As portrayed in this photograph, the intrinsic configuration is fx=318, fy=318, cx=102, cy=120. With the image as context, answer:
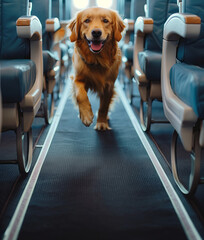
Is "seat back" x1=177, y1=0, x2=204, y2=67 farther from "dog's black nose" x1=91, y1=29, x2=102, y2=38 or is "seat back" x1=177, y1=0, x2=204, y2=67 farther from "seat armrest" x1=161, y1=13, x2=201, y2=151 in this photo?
"dog's black nose" x1=91, y1=29, x2=102, y2=38

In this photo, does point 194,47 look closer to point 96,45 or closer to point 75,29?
point 96,45

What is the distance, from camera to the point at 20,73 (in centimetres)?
166

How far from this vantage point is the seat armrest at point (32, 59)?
1900 millimetres

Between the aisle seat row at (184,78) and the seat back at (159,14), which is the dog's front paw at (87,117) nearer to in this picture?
the aisle seat row at (184,78)

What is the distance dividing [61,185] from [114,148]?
79 cm

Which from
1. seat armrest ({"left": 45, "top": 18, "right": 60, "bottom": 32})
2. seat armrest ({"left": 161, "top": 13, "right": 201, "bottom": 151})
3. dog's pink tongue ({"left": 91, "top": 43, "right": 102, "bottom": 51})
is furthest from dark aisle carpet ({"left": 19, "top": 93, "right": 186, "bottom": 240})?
seat armrest ({"left": 45, "top": 18, "right": 60, "bottom": 32})

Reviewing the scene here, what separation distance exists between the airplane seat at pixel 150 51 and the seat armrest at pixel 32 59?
3.03 ft

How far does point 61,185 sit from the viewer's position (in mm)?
1991

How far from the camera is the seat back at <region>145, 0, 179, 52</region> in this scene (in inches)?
125

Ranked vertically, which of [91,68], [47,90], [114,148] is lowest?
[114,148]

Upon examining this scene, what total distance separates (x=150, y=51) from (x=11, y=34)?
138 cm

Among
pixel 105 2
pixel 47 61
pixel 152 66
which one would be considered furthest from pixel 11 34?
pixel 105 2

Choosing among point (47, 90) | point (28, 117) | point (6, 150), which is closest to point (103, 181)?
point (28, 117)

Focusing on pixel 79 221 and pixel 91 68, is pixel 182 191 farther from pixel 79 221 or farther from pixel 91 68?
pixel 91 68
